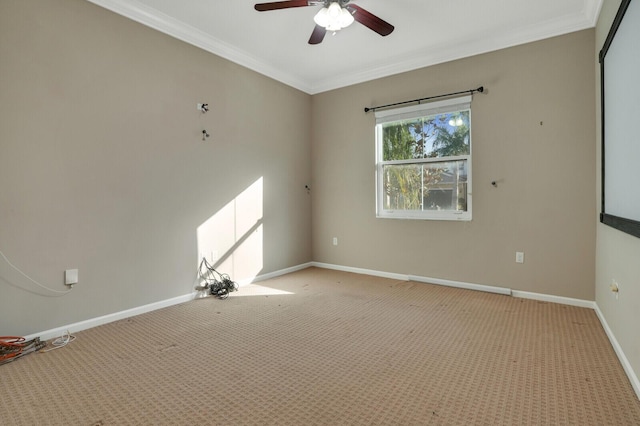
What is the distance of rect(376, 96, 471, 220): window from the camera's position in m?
3.88

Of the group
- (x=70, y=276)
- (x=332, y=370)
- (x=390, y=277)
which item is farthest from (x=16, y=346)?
(x=390, y=277)

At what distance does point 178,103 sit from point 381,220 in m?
2.73

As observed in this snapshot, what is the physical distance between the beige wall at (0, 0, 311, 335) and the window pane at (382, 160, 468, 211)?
5.57 ft

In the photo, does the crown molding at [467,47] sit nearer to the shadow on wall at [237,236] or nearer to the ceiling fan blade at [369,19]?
the ceiling fan blade at [369,19]

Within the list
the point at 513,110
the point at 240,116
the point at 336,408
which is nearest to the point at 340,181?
the point at 240,116

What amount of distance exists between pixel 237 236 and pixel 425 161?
7.90 feet

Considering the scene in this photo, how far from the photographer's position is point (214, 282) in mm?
3703

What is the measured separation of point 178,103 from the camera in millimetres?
3359

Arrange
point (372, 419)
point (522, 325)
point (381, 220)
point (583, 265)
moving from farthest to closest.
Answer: point (381, 220), point (583, 265), point (522, 325), point (372, 419)

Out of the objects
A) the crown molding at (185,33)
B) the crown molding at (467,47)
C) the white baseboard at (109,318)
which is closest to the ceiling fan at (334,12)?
the crown molding at (185,33)

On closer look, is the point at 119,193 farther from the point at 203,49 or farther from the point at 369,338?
the point at 369,338

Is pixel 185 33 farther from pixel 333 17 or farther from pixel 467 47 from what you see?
pixel 467 47

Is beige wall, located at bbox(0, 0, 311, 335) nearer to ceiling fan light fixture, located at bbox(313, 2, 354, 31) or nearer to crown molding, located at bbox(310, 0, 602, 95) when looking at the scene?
crown molding, located at bbox(310, 0, 602, 95)

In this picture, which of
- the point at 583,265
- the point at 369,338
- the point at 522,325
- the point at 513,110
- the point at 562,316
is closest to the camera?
the point at 369,338
